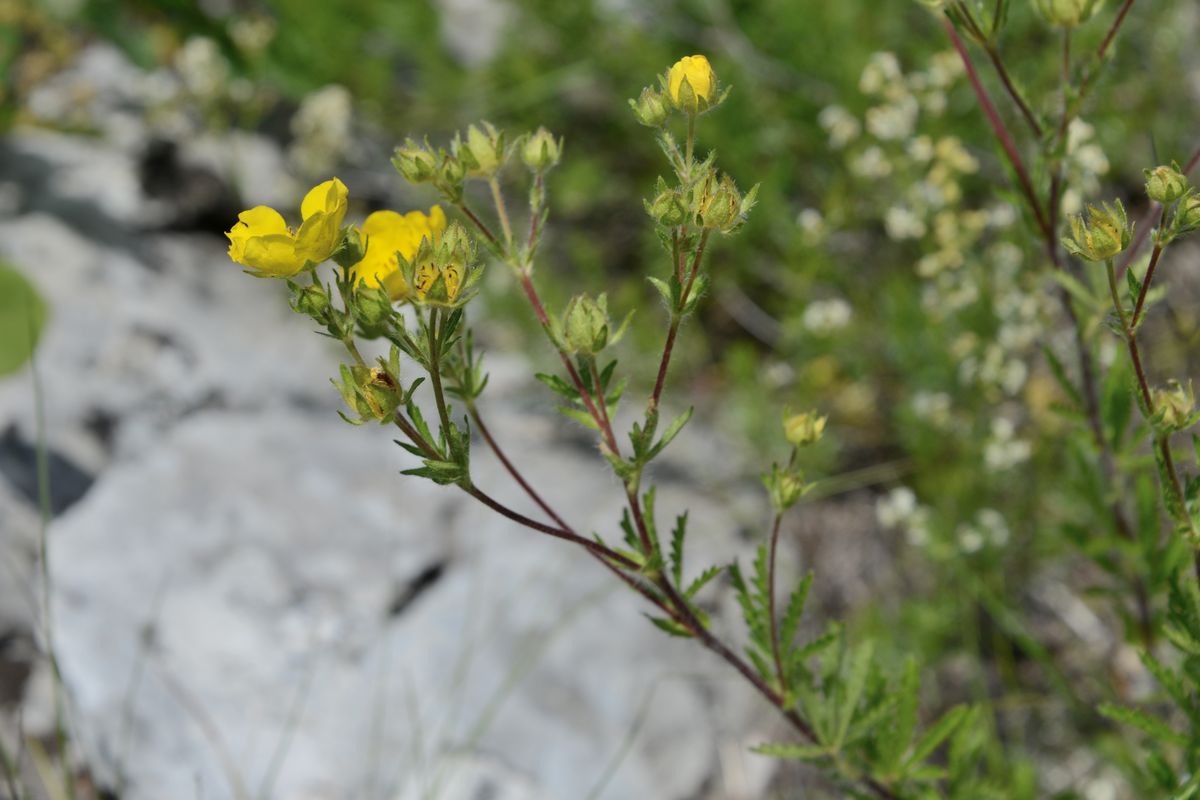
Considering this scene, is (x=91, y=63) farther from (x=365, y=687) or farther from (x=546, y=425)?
(x=365, y=687)

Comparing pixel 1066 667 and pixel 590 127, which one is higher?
pixel 590 127

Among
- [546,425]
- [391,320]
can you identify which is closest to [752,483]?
[546,425]

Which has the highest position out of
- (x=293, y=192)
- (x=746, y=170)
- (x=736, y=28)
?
(x=736, y=28)

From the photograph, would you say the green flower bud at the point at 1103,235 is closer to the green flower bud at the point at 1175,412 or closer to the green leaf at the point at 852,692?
the green flower bud at the point at 1175,412

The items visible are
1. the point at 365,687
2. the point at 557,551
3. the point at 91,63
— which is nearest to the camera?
the point at 365,687

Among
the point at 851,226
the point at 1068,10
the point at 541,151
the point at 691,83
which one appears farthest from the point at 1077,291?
the point at 851,226

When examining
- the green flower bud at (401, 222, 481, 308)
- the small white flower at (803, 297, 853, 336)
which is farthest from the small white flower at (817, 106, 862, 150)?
the green flower bud at (401, 222, 481, 308)
